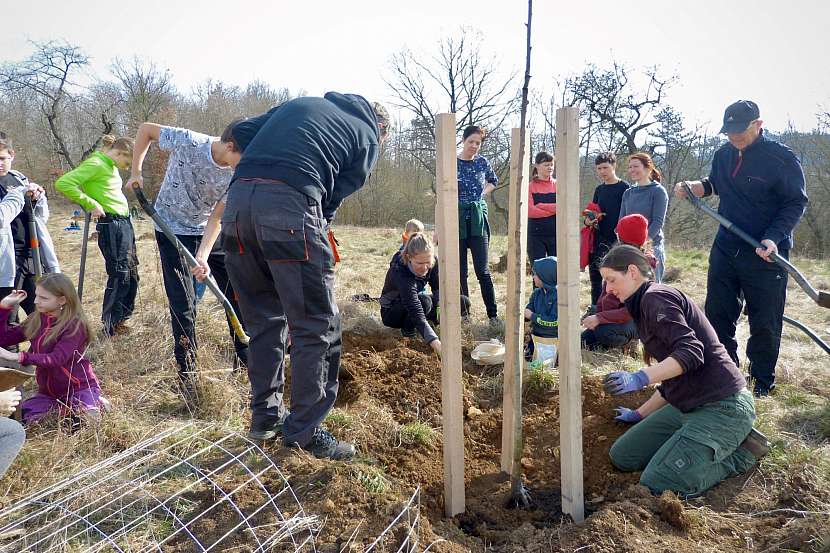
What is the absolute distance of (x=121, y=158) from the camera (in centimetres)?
501

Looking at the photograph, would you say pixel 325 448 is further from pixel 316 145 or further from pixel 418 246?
pixel 418 246

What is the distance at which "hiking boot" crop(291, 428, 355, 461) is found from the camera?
2.55 meters

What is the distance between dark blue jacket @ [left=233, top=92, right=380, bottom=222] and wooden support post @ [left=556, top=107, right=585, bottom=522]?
967 mm

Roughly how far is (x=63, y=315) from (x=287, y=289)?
1.65m

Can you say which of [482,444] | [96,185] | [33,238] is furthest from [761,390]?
[96,185]

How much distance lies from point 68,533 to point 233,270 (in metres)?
1.21

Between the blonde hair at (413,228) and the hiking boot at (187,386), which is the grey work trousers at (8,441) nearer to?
the hiking boot at (187,386)

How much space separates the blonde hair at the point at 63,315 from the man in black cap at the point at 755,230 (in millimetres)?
4006

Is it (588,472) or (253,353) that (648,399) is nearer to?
(588,472)

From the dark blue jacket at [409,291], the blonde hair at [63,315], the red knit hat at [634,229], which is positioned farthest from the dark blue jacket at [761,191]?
the blonde hair at [63,315]

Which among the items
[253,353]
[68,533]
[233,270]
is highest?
[233,270]

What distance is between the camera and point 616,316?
3.29m

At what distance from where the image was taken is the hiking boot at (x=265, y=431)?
2662mm

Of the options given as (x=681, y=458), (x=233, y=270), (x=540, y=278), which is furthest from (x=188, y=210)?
(x=681, y=458)
